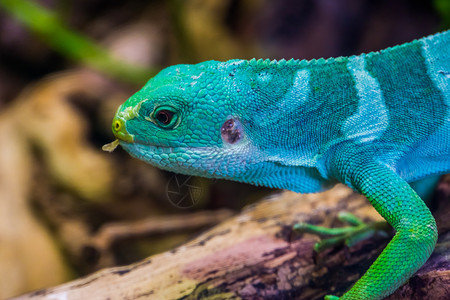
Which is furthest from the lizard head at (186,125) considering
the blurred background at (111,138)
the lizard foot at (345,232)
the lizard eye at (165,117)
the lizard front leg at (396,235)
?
the blurred background at (111,138)

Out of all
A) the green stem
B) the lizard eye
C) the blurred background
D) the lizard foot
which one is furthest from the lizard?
the green stem

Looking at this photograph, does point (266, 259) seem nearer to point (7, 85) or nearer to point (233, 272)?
point (233, 272)

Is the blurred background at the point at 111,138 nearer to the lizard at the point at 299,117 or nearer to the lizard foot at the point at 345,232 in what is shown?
the lizard foot at the point at 345,232

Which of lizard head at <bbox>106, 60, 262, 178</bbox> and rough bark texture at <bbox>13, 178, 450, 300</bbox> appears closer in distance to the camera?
lizard head at <bbox>106, 60, 262, 178</bbox>

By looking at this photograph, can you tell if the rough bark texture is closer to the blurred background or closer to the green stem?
the blurred background

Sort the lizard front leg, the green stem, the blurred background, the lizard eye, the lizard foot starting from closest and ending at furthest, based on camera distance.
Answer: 1. the lizard front leg
2. the lizard eye
3. the lizard foot
4. the blurred background
5. the green stem

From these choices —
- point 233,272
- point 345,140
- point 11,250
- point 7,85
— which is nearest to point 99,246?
point 11,250

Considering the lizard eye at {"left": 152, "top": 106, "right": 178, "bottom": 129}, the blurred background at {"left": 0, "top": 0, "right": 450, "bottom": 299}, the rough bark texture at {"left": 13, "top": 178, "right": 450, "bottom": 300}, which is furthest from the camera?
the blurred background at {"left": 0, "top": 0, "right": 450, "bottom": 299}
